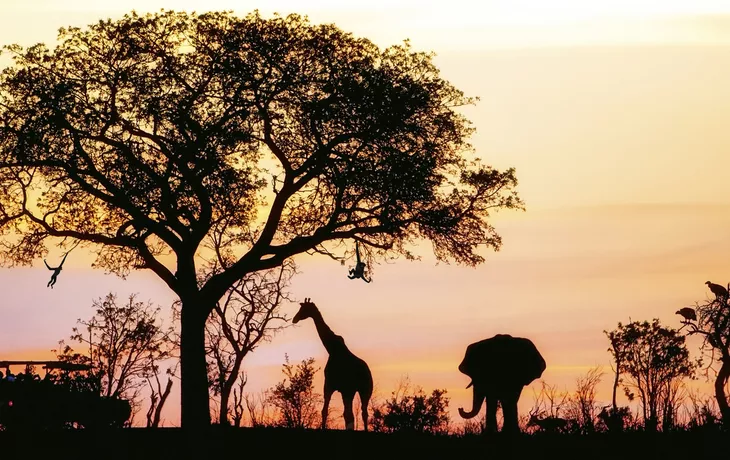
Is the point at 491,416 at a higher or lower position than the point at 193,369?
lower

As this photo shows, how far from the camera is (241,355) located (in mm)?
40531

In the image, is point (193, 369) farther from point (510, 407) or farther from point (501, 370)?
point (510, 407)

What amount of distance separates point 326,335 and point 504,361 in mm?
5978

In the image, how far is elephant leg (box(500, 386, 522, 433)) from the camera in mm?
28906

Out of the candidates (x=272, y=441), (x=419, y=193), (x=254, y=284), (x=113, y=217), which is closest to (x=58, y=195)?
(x=113, y=217)

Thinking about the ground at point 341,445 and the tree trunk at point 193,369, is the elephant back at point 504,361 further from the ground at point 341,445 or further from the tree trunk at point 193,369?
the tree trunk at point 193,369

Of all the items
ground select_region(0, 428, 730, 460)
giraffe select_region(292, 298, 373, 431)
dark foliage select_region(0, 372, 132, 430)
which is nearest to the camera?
ground select_region(0, 428, 730, 460)

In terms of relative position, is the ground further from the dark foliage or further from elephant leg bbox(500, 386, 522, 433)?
the dark foliage

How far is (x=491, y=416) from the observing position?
2923 centimetres

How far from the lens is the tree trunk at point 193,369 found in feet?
109

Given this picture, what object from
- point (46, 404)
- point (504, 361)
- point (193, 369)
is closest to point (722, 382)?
point (504, 361)

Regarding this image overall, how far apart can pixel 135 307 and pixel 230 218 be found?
337 inches

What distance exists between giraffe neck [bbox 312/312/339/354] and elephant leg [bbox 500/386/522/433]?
5.82 m

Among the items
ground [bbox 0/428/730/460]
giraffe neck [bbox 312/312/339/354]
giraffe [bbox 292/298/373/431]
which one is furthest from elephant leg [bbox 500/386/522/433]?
giraffe neck [bbox 312/312/339/354]
